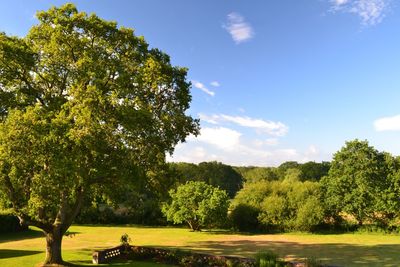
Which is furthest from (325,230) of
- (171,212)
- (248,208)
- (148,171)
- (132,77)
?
(132,77)

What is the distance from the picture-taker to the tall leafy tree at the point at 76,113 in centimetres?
1844

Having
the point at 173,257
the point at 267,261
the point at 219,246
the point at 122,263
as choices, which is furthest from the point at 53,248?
the point at 219,246

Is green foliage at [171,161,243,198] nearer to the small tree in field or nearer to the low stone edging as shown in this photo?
the small tree in field

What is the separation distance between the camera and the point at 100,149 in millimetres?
19719

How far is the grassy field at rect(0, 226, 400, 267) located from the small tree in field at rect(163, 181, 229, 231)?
2.62 metres

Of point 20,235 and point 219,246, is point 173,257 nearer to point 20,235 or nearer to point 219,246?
point 219,246

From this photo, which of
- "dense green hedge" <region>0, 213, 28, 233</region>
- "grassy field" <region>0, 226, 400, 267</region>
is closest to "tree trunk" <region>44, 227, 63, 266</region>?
"grassy field" <region>0, 226, 400, 267</region>

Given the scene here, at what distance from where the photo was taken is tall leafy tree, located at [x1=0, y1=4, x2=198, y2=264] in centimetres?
1844

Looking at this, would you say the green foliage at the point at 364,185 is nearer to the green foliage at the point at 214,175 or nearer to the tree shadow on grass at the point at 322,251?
the tree shadow on grass at the point at 322,251

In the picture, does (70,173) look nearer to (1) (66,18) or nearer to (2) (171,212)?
(1) (66,18)

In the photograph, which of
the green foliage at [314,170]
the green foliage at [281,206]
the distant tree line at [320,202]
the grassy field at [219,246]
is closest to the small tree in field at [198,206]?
the distant tree line at [320,202]

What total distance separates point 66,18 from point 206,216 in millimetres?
34264

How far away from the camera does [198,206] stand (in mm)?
51344

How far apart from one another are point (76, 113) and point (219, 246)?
2235cm
